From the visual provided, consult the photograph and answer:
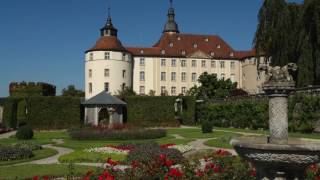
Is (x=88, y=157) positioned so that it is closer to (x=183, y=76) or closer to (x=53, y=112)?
(x=53, y=112)

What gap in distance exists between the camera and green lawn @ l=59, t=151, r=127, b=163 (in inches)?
669

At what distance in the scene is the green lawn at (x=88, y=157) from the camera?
1698cm

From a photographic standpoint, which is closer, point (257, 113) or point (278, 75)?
point (278, 75)

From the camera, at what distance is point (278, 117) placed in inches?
317

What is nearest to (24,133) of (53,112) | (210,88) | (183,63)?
(53,112)

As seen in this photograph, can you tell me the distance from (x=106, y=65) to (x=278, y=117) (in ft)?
186

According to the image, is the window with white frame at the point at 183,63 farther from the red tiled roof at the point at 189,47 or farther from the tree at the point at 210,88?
the tree at the point at 210,88

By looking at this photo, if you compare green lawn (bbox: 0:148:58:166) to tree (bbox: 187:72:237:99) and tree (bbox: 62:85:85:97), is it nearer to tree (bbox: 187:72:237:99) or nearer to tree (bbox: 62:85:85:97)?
tree (bbox: 187:72:237:99)

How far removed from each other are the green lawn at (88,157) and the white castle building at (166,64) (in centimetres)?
4664

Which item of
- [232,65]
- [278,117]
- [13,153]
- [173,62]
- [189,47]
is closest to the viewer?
[278,117]

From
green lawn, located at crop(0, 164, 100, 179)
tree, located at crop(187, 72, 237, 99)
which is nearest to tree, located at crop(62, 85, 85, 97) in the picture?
tree, located at crop(187, 72, 237, 99)

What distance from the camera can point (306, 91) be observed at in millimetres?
30125

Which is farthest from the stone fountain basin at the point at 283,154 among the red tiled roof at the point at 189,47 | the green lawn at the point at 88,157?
the red tiled roof at the point at 189,47

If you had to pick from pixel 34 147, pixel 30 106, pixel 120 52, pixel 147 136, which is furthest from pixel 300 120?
pixel 120 52
